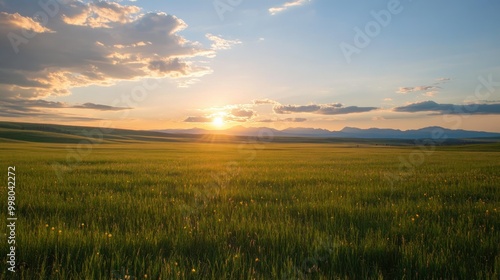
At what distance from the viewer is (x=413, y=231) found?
516 centimetres

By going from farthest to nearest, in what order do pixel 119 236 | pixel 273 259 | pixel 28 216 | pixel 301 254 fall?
pixel 28 216
pixel 119 236
pixel 301 254
pixel 273 259

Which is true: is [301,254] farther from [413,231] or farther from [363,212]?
[363,212]

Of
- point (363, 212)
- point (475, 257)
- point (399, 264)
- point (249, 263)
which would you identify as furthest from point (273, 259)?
point (363, 212)

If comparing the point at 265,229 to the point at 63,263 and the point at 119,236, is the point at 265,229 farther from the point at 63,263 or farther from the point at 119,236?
the point at 63,263

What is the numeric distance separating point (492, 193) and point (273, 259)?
8.83 meters

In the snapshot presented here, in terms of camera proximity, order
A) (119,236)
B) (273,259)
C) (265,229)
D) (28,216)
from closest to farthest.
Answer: (273,259)
(119,236)
(265,229)
(28,216)

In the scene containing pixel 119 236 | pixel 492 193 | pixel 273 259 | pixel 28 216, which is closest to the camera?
pixel 273 259

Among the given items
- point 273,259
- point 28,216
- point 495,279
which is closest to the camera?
point 495,279

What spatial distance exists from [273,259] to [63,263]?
8.02 feet

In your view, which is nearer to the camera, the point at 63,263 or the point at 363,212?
the point at 63,263

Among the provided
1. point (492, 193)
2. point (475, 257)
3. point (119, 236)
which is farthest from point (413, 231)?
point (492, 193)

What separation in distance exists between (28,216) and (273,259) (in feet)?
16.7

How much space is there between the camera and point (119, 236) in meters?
4.47

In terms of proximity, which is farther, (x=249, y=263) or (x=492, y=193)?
(x=492, y=193)
